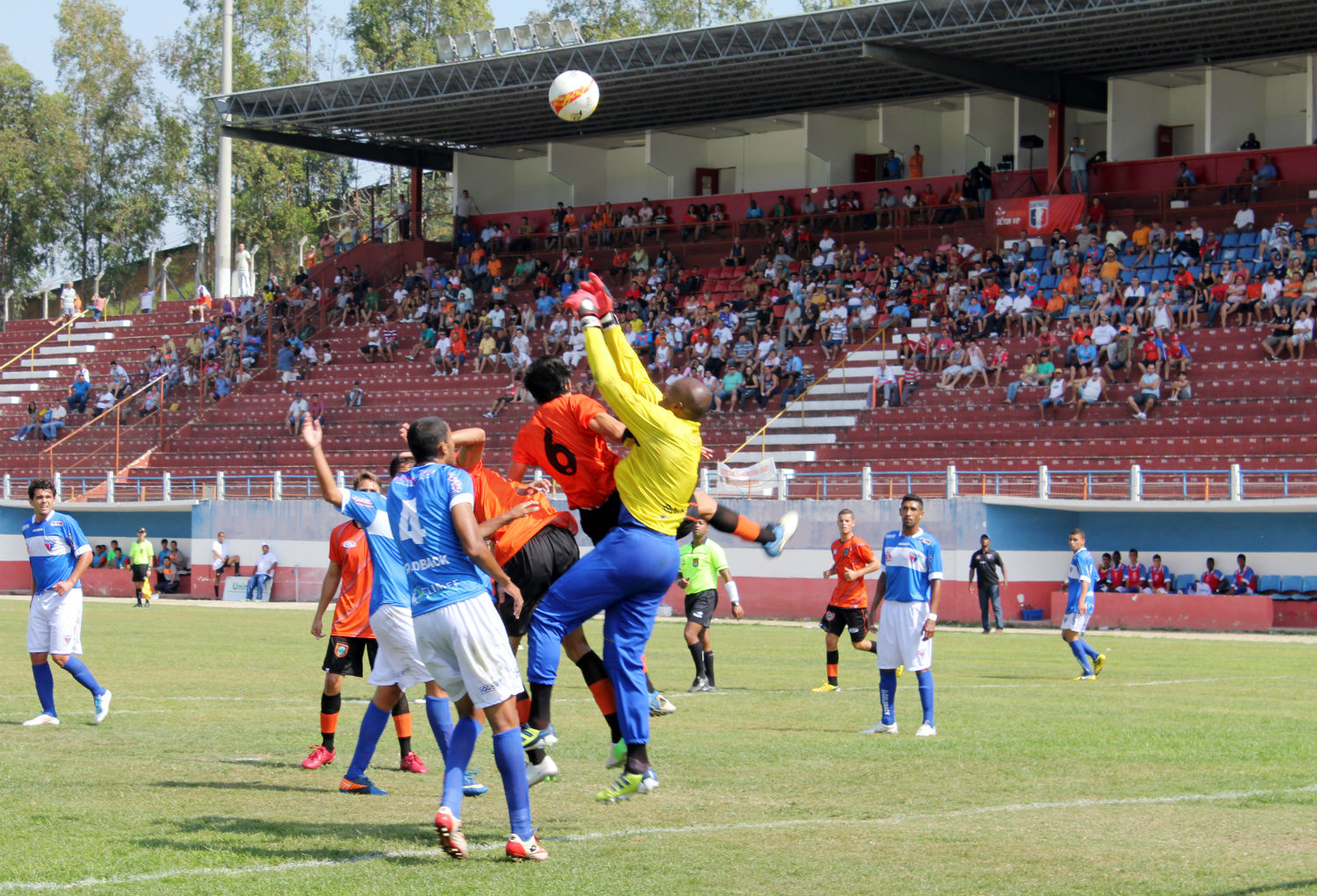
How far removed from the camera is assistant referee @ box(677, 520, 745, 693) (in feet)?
56.0

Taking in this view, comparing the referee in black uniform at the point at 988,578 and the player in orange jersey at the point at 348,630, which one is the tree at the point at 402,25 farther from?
the player in orange jersey at the point at 348,630

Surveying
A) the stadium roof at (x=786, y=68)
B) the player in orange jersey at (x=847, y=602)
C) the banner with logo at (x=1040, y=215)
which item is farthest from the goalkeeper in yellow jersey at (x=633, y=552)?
the banner with logo at (x=1040, y=215)

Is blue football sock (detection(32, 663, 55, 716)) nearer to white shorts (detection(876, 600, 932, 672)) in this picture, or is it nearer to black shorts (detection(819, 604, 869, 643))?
white shorts (detection(876, 600, 932, 672))

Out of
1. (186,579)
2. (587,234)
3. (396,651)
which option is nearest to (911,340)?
(587,234)

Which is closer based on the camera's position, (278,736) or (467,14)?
(278,736)

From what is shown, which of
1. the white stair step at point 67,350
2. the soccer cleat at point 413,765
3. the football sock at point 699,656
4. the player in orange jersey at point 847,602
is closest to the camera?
the soccer cleat at point 413,765

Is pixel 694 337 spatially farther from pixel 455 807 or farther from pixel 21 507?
pixel 455 807

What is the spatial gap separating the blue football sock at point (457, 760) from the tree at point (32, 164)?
70633 millimetres

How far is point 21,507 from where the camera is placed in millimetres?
42844

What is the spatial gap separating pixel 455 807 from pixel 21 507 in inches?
1539

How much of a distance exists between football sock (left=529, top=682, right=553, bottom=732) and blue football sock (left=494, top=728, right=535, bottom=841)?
148 centimetres

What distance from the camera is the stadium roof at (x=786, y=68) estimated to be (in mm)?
35719

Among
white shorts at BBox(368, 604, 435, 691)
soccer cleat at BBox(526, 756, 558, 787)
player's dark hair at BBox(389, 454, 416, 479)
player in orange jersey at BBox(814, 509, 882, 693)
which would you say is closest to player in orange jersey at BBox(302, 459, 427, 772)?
white shorts at BBox(368, 604, 435, 691)

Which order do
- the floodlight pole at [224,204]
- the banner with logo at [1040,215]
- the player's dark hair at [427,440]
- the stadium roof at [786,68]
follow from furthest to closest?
the floodlight pole at [224,204]
the banner with logo at [1040,215]
the stadium roof at [786,68]
the player's dark hair at [427,440]
